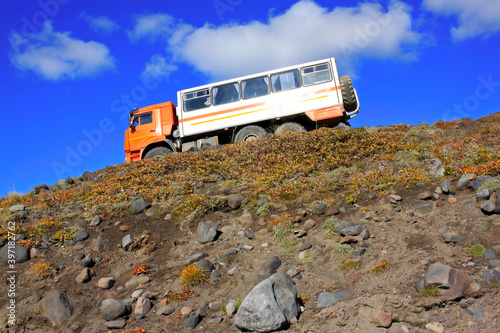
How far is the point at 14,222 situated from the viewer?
9391 millimetres

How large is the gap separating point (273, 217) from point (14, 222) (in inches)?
270

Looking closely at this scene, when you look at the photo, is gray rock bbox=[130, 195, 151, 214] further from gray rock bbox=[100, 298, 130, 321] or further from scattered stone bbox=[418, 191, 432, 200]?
scattered stone bbox=[418, 191, 432, 200]

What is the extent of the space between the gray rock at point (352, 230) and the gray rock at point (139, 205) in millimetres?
5326

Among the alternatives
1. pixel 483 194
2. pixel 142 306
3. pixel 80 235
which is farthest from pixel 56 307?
pixel 483 194

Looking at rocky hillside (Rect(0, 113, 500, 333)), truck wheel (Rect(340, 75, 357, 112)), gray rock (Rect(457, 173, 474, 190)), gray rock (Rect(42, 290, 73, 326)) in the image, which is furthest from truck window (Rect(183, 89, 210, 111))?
gray rock (Rect(457, 173, 474, 190))

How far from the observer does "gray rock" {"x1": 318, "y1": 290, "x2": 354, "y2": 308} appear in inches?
209

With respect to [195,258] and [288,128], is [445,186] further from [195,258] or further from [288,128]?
[288,128]

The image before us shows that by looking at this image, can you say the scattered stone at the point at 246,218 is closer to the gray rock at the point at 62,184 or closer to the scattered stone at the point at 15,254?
the scattered stone at the point at 15,254

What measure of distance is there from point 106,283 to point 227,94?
11.4 meters

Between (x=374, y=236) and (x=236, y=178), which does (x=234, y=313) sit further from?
(x=236, y=178)

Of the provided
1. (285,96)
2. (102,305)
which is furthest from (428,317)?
(285,96)

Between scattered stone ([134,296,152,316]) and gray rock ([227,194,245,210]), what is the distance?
3.44 metres

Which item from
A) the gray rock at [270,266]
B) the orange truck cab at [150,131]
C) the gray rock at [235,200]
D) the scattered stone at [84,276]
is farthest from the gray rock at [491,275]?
the orange truck cab at [150,131]

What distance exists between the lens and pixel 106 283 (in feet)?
23.3
